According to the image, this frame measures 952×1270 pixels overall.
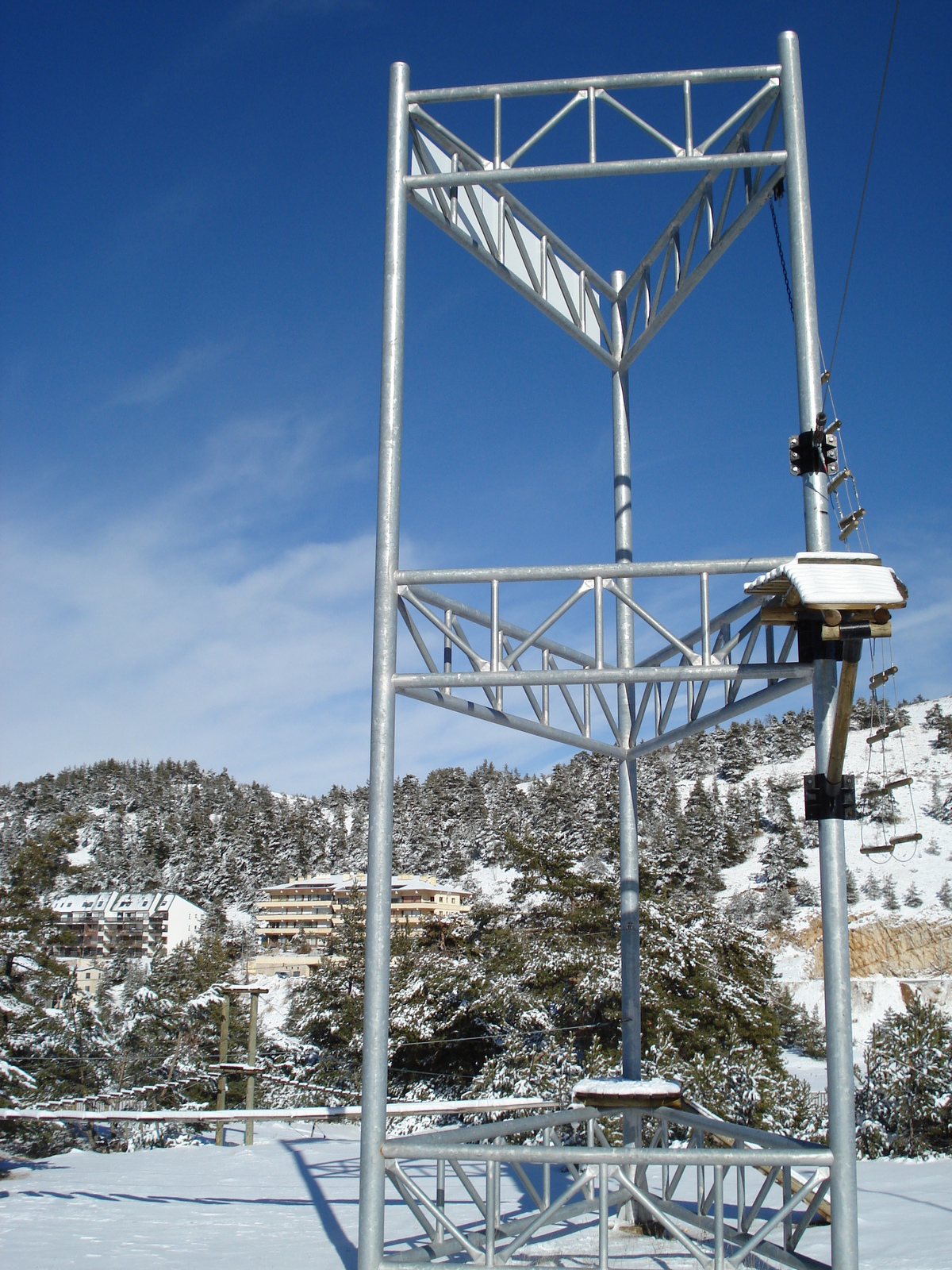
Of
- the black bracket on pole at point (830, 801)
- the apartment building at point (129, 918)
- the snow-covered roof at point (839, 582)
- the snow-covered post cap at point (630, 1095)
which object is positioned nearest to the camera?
the snow-covered roof at point (839, 582)

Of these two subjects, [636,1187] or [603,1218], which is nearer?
[603,1218]

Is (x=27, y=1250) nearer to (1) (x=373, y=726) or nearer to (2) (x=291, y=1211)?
(2) (x=291, y=1211)

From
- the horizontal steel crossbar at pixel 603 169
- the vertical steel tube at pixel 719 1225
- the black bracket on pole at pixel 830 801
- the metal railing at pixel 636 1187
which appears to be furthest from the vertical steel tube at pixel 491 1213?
the horizontal steel crossbar at pixel 603 169

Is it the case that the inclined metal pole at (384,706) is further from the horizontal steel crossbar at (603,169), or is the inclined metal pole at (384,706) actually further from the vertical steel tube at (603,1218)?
the vertical steel tube at (603,1218)

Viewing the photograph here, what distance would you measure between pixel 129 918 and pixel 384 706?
9035cm

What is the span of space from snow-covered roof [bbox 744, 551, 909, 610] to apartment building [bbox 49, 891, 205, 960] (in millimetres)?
77220

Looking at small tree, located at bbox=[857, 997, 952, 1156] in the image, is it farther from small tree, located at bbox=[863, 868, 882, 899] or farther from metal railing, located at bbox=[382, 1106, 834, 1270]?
small tree, located at bbox=[863, 868, 882, 899]

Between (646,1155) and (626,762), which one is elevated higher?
(626,762)

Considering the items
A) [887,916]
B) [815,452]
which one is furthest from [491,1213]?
[887,916]

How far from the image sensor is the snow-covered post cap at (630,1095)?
747 cm

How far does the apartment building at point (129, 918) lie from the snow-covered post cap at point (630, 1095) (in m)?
74.0

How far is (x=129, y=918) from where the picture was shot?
87500 mm

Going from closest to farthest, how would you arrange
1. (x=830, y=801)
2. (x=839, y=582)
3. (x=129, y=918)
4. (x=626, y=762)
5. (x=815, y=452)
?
1. (x=839, y=582)
2. (x=830, y=801)
3. (x=815, y=452)
4. (x=626, y=762)
5. (x=129, y=918)

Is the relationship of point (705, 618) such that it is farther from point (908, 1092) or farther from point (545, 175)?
point (908, 1092)
